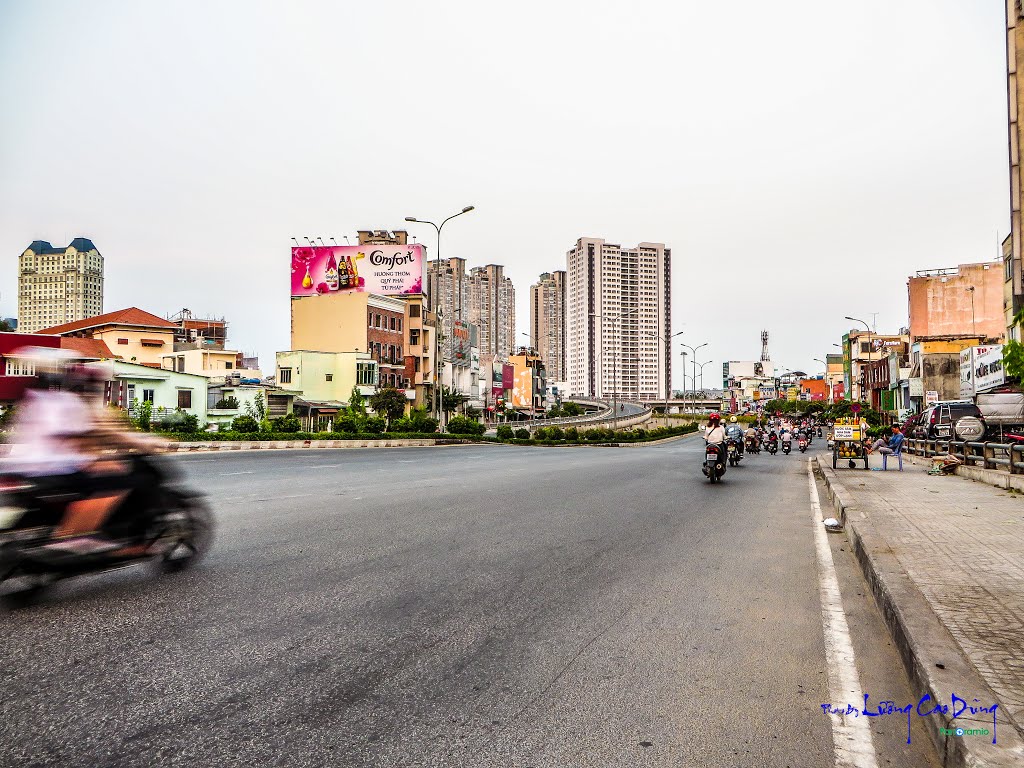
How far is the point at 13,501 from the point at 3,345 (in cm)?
5001

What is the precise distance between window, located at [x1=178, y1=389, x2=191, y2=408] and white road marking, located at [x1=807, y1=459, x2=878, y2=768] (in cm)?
5339

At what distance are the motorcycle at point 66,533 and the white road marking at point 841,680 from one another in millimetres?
5021

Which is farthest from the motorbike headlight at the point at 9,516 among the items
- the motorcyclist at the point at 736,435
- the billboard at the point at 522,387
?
the billboard at the point at 522,387

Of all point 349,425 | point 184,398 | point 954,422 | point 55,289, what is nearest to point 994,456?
point 954,422

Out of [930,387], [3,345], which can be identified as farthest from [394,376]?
[930,387]

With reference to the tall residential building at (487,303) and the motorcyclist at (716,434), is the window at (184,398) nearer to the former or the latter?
the motorcyclist at (716,434)

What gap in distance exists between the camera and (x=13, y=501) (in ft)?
16.4

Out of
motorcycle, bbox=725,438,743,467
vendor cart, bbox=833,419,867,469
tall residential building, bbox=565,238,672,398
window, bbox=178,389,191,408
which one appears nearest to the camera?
motorcycle, bbox=725,438,743,467

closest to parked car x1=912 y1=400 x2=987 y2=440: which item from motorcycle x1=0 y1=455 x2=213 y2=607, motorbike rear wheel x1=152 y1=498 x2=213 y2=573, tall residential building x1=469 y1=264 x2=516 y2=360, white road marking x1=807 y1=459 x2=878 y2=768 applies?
white road marking x1=807 y1=459 x2=878 y2=768

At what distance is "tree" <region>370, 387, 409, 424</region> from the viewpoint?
65438 mm

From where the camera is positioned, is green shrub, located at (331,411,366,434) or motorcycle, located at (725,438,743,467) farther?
green shrub, located at (331,411,366,434)

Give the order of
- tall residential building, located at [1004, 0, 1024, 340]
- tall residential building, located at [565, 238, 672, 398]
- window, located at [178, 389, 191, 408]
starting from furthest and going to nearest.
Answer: tall residential building, located at [565, 238, 672, 398]
window, located at [178, 389, 191, 408]
tall residential building, located at [1004, 0, 1024, 340]

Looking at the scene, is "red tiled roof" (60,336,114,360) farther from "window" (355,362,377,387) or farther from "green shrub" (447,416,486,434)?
"green shrub" (447,416,486,434)

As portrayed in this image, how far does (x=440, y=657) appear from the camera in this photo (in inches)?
161
